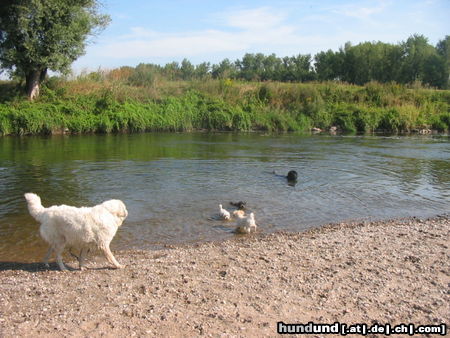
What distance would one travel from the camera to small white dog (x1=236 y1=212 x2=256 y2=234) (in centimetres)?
1070

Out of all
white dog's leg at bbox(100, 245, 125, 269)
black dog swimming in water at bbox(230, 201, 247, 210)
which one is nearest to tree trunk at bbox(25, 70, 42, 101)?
black dog swimming in water at bbox(230, 201, 247, 210)

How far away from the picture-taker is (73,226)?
7496mm

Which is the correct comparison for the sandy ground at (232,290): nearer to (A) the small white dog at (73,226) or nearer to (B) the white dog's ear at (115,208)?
(A) the small white dog at (73,226)

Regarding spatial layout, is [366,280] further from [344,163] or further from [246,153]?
[246,153]

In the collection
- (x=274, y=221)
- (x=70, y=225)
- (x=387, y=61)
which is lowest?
(x=274, y=221)

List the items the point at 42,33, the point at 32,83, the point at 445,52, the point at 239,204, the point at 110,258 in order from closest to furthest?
the point at 110,258, the point at 239,204, the point at 42,33, the point at 32,83, the point at 445,52

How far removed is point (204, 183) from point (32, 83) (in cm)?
2529

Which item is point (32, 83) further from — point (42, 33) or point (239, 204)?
point (239, 204)

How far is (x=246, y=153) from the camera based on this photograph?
81.7 feet

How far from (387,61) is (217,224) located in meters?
67.0

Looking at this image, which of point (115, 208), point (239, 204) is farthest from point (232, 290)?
point (239, 204)

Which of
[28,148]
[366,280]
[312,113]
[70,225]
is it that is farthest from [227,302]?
[312,113]

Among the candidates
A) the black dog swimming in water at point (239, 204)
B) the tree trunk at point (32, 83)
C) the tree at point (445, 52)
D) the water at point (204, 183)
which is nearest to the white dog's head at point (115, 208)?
the water at point (204, 183)

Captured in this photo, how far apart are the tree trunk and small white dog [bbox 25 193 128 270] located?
1202 inches
